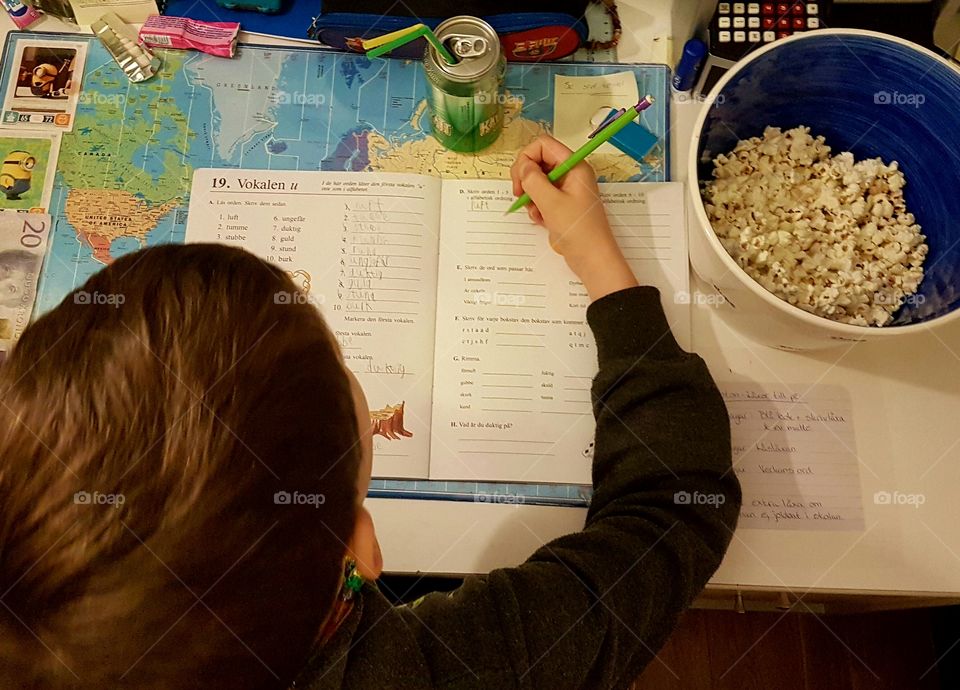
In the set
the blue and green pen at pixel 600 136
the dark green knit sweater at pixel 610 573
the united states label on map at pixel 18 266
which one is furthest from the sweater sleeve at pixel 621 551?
the united states label on map at pixel 18 266

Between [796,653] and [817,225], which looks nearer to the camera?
[817,225]

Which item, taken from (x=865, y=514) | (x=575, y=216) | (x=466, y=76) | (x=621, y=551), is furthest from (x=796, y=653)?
(x=466, y=76)

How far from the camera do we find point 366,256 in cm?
67

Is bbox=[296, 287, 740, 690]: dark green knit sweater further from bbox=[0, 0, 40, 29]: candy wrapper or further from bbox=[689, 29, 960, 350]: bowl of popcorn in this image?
bbox=[0, 0, 40, 29]: candy wrapper

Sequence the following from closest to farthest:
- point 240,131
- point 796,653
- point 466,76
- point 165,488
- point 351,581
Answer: point 165,488, point 351,581, point 466,76, point 240,131, point 796,653

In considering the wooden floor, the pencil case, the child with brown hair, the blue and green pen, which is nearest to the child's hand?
the blue and green pen

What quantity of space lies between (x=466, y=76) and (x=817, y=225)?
1.10 ft

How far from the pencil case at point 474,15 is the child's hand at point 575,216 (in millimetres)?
111

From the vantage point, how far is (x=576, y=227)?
64cm

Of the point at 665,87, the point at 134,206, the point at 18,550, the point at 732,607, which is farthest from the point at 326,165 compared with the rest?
the point at 732,607

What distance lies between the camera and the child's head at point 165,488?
1.09 ft

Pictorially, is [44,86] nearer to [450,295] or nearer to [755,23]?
[450,295]

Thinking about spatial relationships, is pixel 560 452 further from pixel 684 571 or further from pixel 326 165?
pixel 326 165

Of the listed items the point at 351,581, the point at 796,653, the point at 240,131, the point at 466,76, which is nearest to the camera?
the point at 351,581
